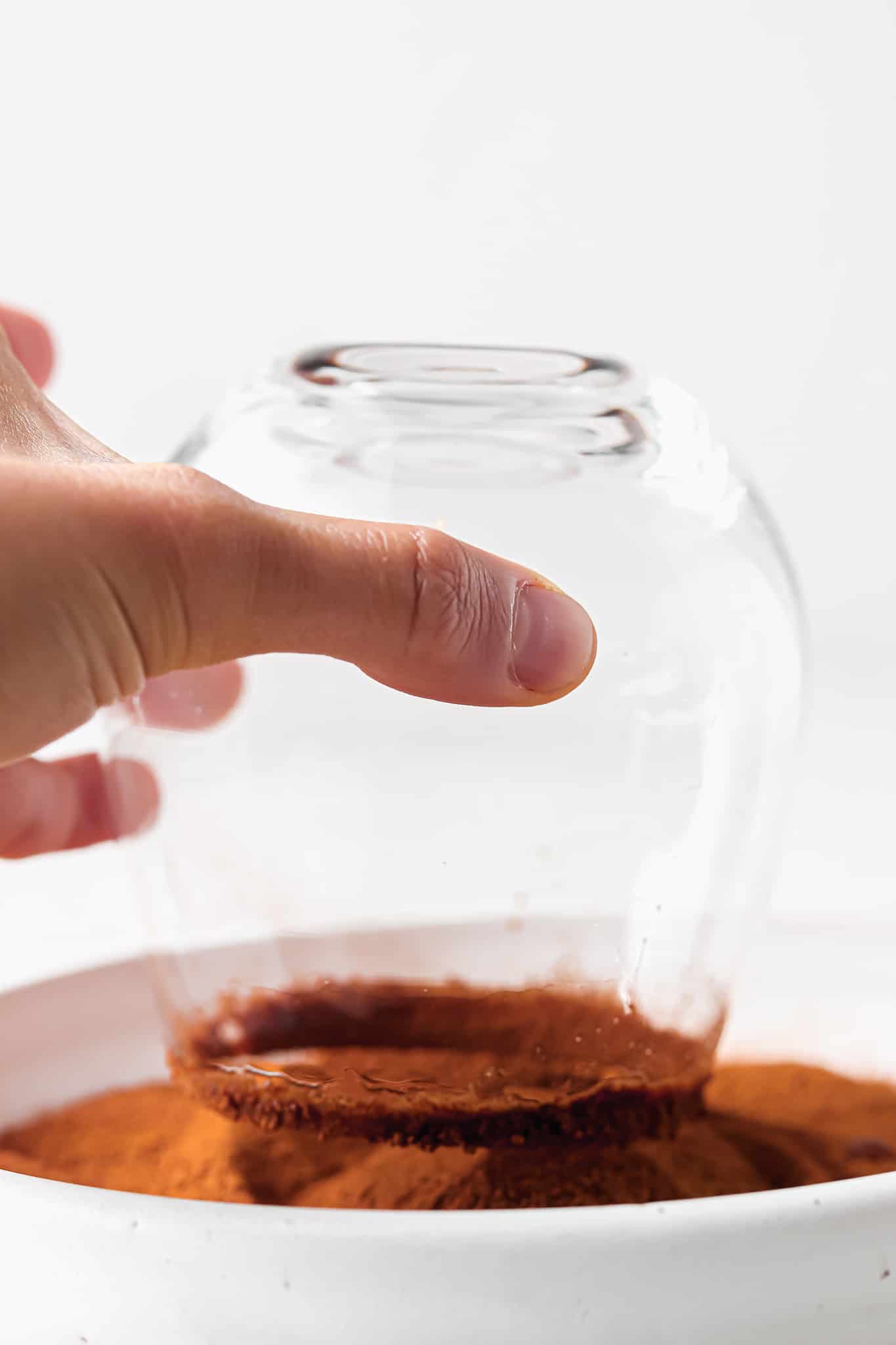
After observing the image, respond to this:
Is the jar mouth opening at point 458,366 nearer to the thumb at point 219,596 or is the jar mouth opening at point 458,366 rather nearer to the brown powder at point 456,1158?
the thumb at point 219,596

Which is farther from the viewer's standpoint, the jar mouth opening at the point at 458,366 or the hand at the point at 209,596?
the jar mouth opening at the point at 458,366

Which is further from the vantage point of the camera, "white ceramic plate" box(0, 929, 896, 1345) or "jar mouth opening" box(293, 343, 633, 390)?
"jar mouth opening" box(293, 343, 633, 390)

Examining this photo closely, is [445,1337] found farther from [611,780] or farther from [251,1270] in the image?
[611,780]

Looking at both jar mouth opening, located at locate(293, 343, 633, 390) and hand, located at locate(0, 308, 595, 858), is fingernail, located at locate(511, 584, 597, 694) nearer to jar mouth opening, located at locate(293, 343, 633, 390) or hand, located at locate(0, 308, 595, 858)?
hand, located at locate(0, 308, 595, 858)

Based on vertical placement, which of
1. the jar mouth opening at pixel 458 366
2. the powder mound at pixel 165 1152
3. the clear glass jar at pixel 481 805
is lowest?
the powder mound at pixel 165 1152

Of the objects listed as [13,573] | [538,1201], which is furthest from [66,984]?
[13,573]

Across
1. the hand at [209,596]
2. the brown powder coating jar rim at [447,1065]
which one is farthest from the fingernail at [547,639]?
the brown powder coating jar rim at [447,1065]

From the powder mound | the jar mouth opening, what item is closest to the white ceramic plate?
the powder mound
